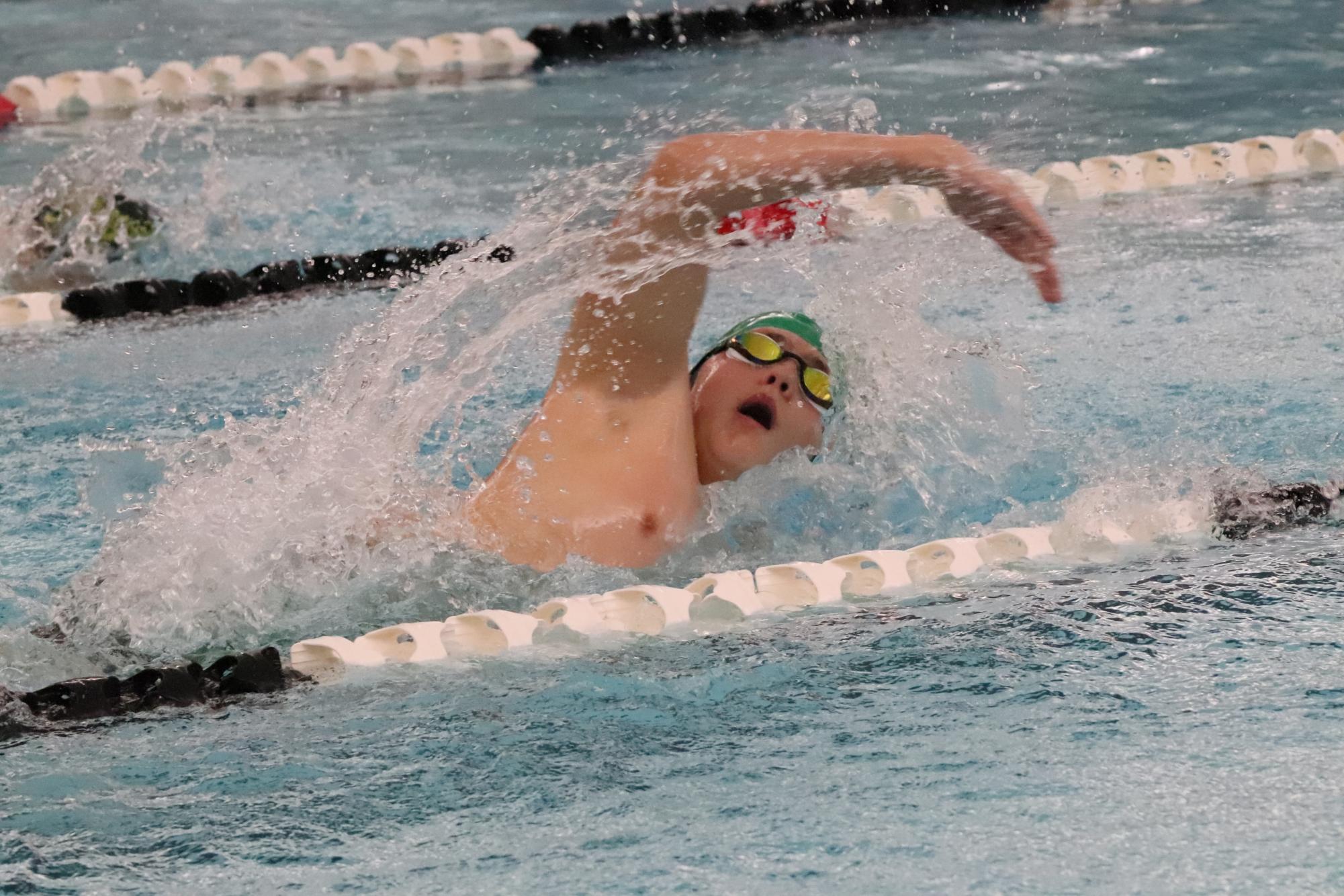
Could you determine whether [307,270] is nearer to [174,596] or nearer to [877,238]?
[877,238]

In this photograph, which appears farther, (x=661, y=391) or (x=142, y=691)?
(x=661, y=391)

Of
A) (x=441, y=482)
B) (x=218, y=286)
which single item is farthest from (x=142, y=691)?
(x=218, y=286)

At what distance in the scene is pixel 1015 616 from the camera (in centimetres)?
270

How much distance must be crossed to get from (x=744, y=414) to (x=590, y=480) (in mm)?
320

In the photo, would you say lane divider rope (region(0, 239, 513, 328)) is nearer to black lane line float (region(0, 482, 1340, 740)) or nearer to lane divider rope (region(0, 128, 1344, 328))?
lane divider rope (region(0, 128, 1344, 328))

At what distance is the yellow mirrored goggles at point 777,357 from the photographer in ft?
9.70

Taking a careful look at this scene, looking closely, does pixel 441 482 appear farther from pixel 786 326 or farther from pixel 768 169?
pixel 768 169

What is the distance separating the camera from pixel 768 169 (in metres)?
2.53

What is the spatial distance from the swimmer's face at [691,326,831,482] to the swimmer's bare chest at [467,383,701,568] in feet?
0.27

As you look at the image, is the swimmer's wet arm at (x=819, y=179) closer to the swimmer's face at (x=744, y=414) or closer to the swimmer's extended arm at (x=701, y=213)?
the swimmer's extended arm at (x=701, y=213)

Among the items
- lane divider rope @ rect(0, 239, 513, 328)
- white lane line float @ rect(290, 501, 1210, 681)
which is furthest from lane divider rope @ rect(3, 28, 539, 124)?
white lane line float @ rect(290, 501, 1210, 681)

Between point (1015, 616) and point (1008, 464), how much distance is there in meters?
0.95

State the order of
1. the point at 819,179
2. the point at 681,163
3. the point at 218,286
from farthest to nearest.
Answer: the point at 218,286
the point at 681,163
the point at 819,179

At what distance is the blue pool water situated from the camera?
6.84 feet
